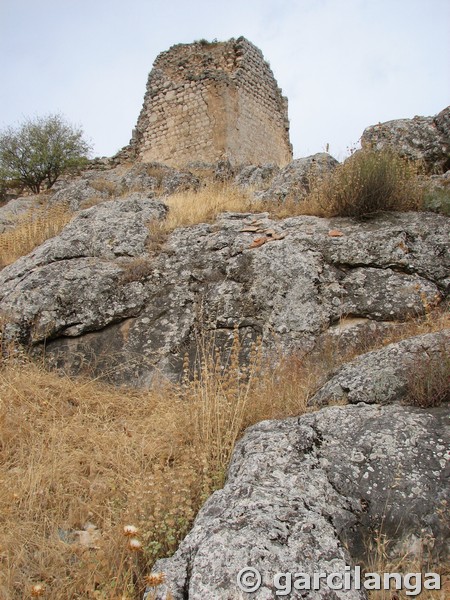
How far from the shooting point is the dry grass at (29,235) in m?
7.61

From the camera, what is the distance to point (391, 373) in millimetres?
3236

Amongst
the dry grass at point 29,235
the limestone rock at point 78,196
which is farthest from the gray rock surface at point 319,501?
the limestone rock at point 78,196

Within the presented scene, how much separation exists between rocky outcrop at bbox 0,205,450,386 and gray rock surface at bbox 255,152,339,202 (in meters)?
1.05

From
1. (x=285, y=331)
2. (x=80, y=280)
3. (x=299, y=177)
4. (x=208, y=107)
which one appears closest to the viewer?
(x=285, y=331)

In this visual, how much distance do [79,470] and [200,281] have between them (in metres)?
2.70

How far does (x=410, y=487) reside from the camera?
98.2 inches

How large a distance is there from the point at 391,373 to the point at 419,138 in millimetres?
5512

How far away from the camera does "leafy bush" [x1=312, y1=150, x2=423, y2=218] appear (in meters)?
6.00

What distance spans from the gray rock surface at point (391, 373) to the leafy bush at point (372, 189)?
9.53ft

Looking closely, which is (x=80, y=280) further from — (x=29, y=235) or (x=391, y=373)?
(x=391, y=373)

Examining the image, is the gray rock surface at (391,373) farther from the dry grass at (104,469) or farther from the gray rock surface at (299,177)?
the gray rock surface at (299,177)

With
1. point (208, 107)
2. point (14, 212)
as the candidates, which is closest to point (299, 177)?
point (14, 212)

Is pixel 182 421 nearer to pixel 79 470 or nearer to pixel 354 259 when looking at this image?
pixel 79 470

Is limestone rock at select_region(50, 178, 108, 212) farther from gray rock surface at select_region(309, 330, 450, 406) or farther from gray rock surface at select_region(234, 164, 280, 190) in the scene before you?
gray rock surface at select_region(309, 330, 450, 406)
